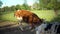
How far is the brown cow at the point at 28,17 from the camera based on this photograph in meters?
3.23

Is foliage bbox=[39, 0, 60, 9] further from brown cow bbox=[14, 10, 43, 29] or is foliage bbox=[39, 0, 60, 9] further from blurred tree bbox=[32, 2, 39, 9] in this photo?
brown cow bbox=[14, 10, 43, 29]

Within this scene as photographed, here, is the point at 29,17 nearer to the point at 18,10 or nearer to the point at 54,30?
the point at 18,10

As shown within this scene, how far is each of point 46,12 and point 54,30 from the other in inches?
10.9

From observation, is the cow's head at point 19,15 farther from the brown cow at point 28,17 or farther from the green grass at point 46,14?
the green grass at point 46,14

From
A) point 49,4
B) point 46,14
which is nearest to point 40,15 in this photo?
point 46,14

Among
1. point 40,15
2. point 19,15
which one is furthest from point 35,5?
point 19,15

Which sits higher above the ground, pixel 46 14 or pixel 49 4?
pixel 49 4

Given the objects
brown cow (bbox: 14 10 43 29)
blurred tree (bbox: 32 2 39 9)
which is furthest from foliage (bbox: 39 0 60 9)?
brown cow (bbox: 14 10 43 29)

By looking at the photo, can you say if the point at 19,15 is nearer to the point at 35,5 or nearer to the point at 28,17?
the point at 28,17

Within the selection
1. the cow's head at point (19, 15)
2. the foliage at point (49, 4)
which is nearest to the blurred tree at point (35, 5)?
the foliage at point (49, 4)

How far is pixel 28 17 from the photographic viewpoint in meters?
A: 3.25

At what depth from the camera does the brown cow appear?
3234 millimetres

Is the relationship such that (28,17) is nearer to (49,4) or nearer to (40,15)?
(40,15)

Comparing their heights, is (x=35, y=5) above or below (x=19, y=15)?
above
